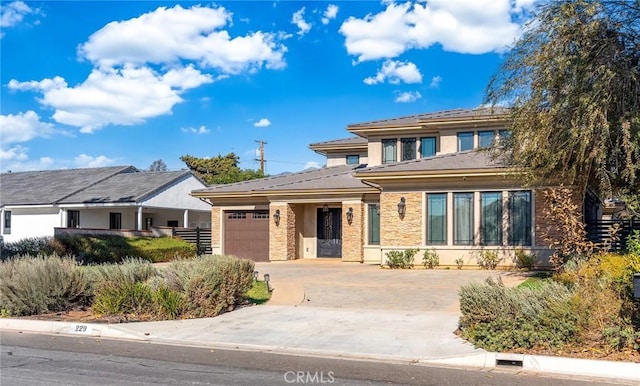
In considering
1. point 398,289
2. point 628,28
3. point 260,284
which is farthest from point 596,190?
point 260,284

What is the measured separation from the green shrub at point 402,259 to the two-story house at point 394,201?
0.98 ft

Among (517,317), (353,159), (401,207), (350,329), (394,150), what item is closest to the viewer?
(517,317)

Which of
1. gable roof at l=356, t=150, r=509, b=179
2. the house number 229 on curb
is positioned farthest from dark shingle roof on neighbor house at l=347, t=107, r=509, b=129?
the house number 229 on curb

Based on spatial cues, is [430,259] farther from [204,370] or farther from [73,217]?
[73,217]

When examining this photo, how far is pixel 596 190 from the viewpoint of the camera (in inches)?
675

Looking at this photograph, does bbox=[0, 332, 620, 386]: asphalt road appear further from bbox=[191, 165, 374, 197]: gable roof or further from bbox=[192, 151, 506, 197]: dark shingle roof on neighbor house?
bbox=[191, 165, 374, 197]: gable roof

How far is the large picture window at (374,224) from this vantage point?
25.6 m

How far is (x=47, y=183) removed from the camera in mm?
42031

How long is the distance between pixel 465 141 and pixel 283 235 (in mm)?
8730

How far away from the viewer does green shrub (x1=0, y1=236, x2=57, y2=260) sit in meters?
22.0

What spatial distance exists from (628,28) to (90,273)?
1344 cm

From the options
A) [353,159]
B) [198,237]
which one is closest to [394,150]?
[353,159]

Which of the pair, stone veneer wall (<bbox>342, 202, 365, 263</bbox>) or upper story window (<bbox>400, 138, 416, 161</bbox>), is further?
upper story window (<bbox>400, 138, 416, 161</bbox>)

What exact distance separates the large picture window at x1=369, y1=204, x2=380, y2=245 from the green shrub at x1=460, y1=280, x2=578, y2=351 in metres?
14.9
